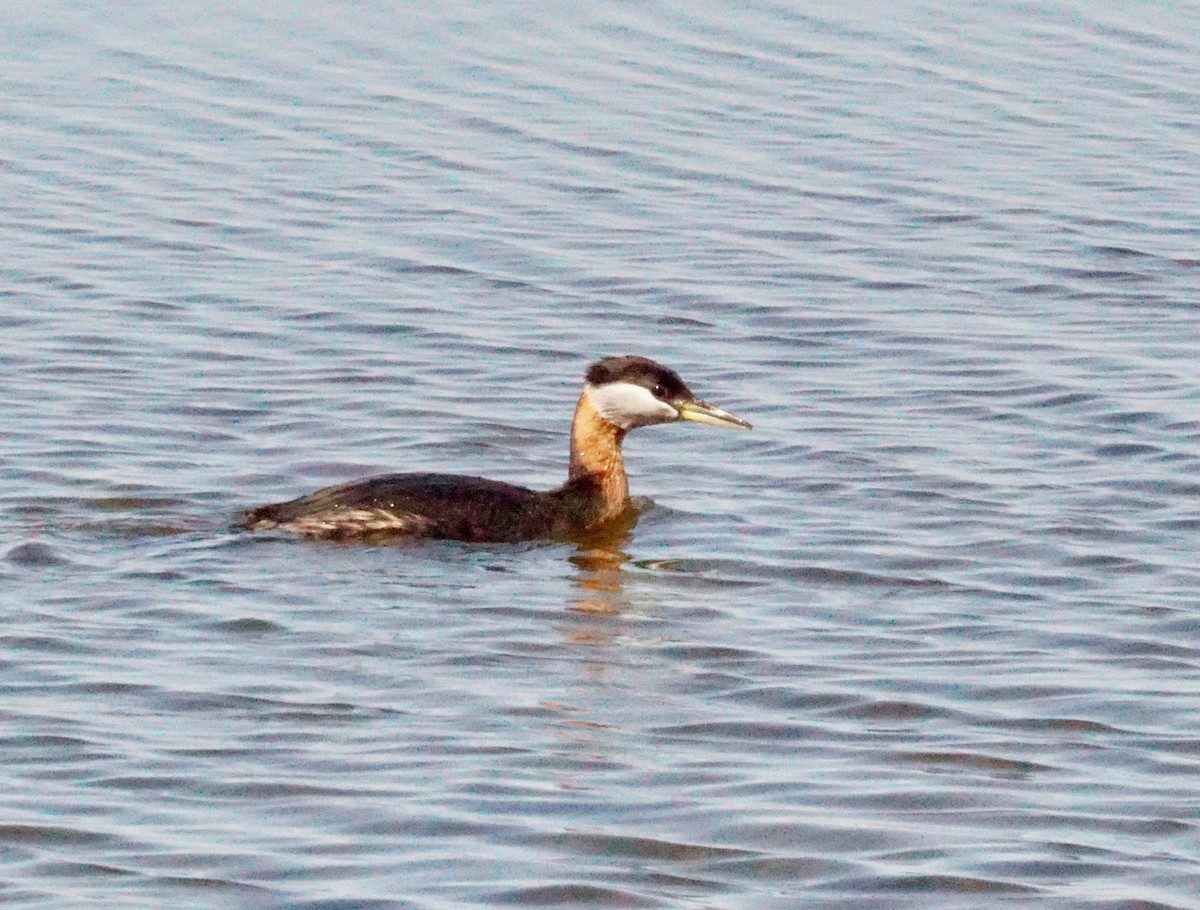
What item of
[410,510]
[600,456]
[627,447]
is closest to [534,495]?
[600,456]

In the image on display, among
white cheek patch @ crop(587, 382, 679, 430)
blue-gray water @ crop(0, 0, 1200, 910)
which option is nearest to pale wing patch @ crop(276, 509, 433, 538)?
blue-gray water @ crop(0, 0, 1200, 910)

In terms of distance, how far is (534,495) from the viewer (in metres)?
12.6

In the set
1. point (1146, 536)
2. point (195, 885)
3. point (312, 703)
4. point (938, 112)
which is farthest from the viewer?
point (938, 112)

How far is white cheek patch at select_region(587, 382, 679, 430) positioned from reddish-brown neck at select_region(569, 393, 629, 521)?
1.3 inches

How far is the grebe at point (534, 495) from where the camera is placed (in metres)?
11.9

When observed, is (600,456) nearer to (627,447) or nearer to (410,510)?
(627,447)

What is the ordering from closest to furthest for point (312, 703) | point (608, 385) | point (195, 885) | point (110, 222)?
point (195, 885) < point (312, 703) < point (608, 385) < point (110, 222)

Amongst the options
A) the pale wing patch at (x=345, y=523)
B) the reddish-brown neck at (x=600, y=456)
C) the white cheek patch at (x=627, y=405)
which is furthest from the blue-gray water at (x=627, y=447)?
the white cheek patch at (x=627, y=405)

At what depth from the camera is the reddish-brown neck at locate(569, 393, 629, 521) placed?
13000 mm

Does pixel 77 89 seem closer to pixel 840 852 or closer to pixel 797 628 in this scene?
pixel 797 628

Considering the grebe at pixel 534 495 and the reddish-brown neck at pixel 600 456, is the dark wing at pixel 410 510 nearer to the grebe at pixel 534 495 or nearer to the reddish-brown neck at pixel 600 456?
the grebe at pixel 534 495

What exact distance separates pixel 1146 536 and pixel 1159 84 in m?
11.5

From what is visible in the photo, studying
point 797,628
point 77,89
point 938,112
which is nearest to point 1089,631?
point 797,628

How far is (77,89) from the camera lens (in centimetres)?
2197
